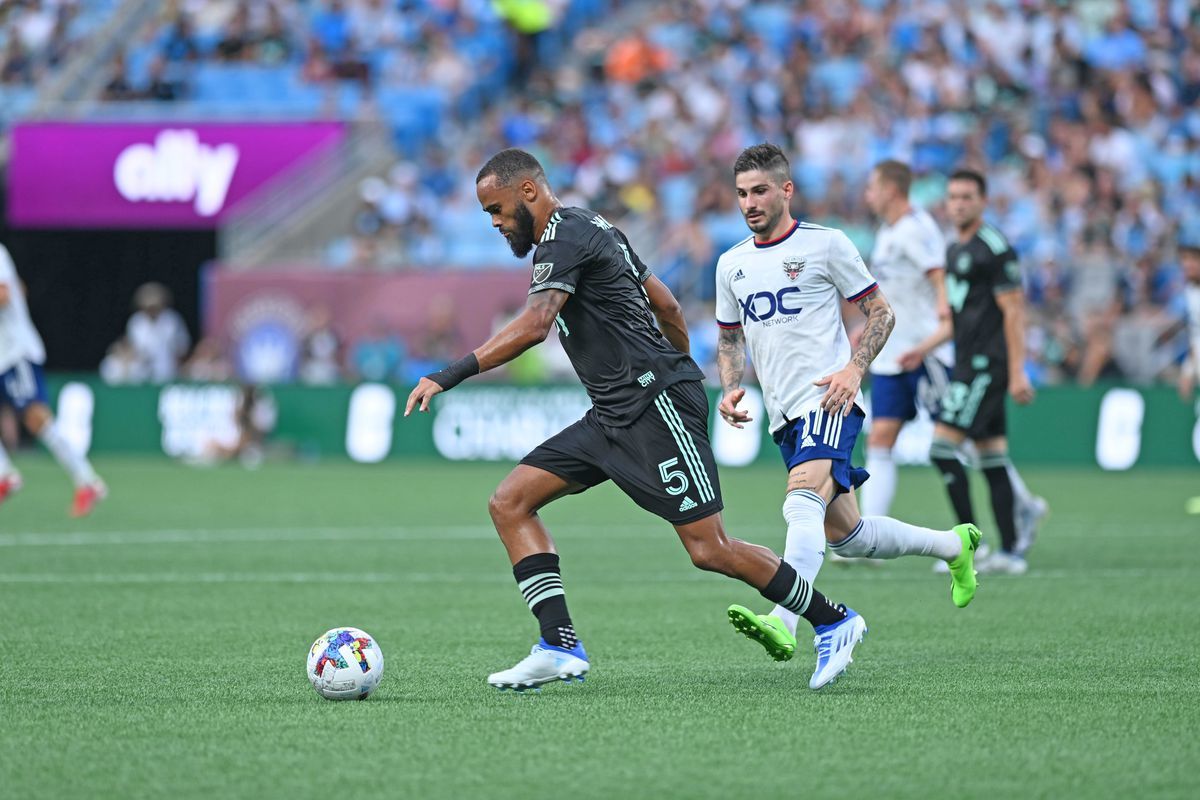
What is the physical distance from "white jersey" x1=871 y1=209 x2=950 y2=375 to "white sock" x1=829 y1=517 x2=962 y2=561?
12.2ft

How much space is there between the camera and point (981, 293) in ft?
37.5

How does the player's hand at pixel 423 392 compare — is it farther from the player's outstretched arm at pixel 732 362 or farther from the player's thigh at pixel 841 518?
the player's thigh at pixel 841 518

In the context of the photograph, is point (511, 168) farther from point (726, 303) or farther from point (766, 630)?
point (766, 630)

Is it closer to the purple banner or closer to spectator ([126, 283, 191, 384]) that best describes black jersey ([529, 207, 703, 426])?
spectator ([126, 283, 191, 384])

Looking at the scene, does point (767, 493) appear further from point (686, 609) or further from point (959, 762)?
point (959, 762)

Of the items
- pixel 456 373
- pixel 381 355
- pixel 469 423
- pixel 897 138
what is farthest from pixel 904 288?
pixel 381 355

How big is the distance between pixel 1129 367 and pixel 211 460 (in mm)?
12115

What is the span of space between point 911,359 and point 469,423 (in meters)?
13.0

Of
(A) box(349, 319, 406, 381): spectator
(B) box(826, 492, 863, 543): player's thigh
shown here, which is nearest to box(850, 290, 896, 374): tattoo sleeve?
(B) box(826, 492, 863, 543): player's thigh

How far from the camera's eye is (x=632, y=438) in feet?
23.0

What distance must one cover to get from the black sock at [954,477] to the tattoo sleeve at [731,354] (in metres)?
3.56

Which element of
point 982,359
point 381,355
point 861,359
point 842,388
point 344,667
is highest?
point 381,355

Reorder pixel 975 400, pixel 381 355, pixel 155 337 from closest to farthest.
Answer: pixel 975 400, pixel 381 355, pixel 155 337

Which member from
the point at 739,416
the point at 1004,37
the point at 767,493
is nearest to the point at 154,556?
the point at 739,416
